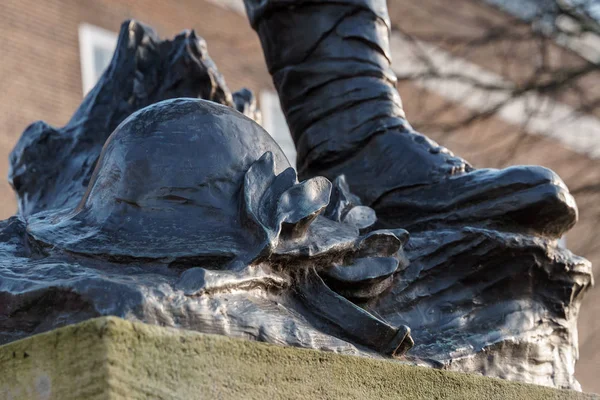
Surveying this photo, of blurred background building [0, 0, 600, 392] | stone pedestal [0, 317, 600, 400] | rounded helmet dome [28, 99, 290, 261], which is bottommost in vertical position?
stone pedestal [0, 317, 600, 400]

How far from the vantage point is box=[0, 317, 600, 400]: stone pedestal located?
60.9 inches

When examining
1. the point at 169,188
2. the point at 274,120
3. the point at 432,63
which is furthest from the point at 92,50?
the point at 169,188

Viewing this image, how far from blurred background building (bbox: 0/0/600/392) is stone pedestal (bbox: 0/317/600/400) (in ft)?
21.1

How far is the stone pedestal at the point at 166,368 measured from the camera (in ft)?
5.08

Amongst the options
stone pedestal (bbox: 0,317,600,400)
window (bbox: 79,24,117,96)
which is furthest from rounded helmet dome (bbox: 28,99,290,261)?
window (bbox: 79,24,117,96)

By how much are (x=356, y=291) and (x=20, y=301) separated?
2.13 feet

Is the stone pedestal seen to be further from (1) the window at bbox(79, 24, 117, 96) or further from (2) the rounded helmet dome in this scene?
(1) the window at bbox(79, 24, 117, 96)

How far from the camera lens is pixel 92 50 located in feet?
37.9

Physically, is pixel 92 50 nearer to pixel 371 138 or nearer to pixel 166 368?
pixel 371 138

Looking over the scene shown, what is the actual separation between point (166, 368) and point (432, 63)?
725 centimetres

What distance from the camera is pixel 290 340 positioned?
185cm

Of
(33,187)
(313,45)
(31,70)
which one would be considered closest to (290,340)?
(313,45)

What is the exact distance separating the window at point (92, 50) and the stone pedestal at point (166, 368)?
32.1 feet

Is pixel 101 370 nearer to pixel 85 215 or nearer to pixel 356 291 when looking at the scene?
pixel 85 215
